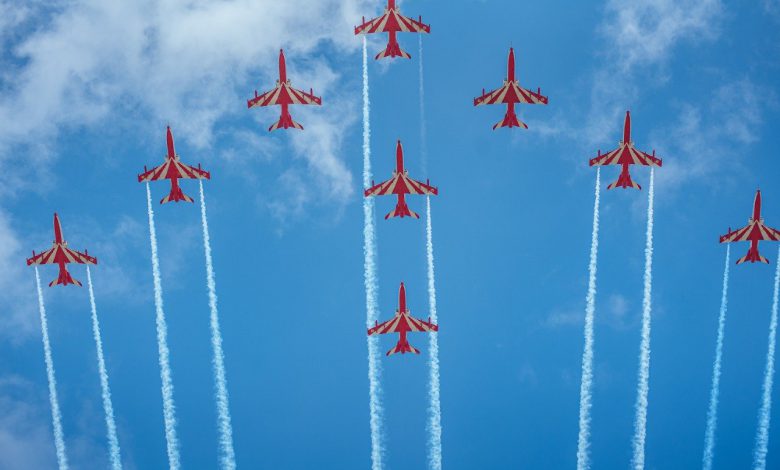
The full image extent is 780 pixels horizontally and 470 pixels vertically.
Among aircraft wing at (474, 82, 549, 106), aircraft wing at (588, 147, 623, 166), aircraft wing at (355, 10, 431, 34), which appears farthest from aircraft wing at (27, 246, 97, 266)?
aircraft wing at (588, 147, 623, 166)

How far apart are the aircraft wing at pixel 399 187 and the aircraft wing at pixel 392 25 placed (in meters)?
7.45

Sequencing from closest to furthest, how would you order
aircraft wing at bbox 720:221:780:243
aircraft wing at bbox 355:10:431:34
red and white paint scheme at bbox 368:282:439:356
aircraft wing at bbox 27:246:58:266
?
red and white paint scheme at bbox 368:282:439:356, aircraft wing at bbox 355:10:431:34, aircraft wing at bbox 27:246:58:266, aircraft wing at bbox 720:221:780:243

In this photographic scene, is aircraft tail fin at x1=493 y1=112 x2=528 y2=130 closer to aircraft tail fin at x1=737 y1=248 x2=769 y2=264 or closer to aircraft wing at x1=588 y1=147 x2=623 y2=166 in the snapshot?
aircraft wing at x1=588 y1=147 x2=623 y2=166

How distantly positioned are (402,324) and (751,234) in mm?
18991

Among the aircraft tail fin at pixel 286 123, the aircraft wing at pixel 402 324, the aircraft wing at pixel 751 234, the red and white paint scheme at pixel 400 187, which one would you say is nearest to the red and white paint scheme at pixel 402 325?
the aircraft wing at pixel 402 324

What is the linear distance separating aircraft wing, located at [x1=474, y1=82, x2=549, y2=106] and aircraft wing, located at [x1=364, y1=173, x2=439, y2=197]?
5.90 meters

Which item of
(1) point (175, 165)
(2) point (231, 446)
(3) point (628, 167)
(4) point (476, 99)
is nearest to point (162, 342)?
(2) point (231, 446)

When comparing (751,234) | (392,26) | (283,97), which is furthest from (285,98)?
(751,234)

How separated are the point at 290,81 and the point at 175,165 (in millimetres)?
7303

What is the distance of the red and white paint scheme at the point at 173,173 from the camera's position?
77.4 meters

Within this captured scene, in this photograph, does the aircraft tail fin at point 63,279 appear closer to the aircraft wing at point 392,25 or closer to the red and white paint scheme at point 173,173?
the red and white paint scheme at point 173,173

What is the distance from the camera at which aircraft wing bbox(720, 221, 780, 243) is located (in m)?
78.8

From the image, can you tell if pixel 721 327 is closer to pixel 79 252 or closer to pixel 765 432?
pixel 765 432

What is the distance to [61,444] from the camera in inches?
3290
